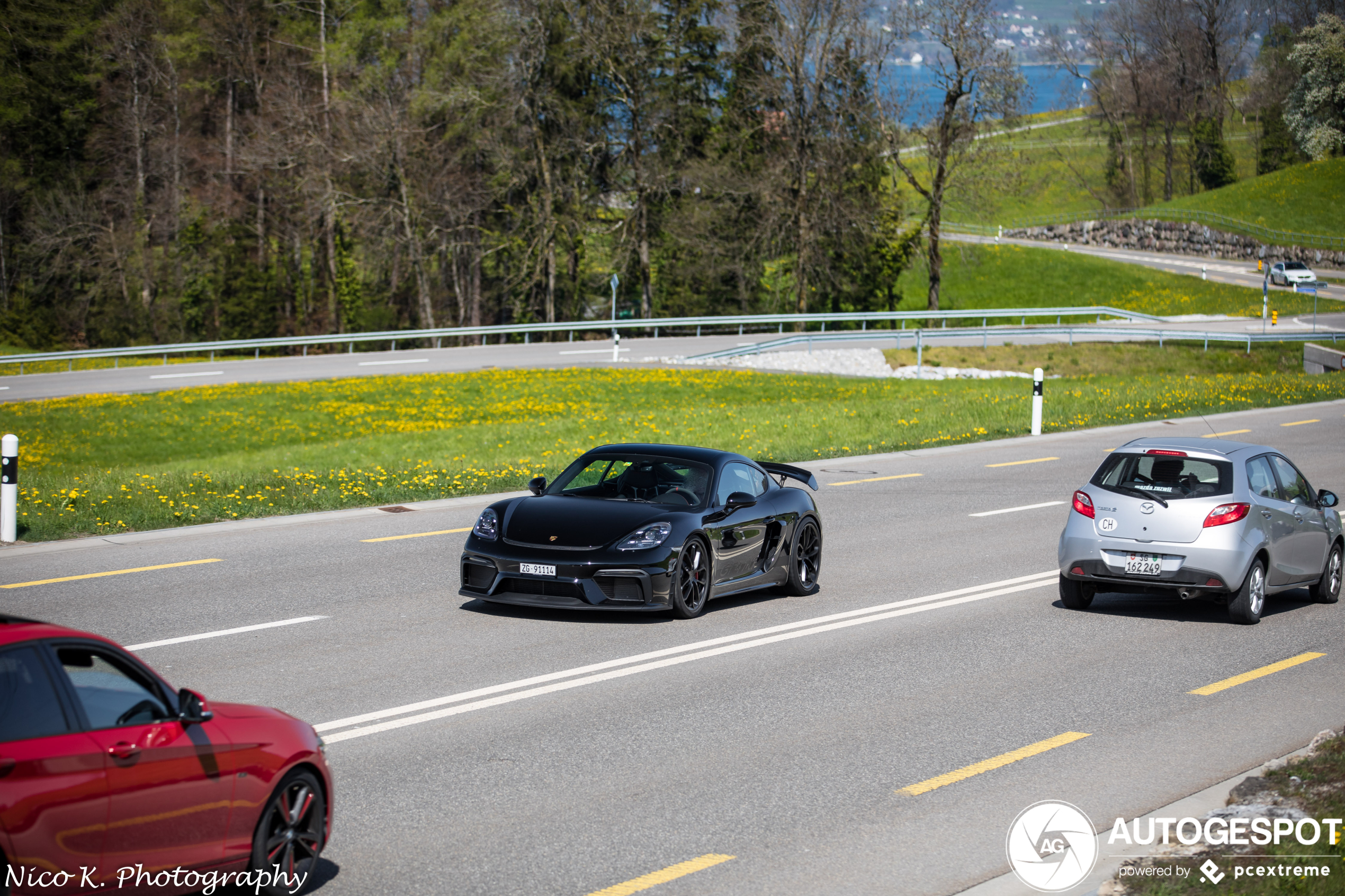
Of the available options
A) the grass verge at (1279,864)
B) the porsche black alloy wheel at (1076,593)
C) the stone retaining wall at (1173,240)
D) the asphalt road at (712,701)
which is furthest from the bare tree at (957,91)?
the grass verge at (1279,864)

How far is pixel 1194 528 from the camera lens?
11391 mm

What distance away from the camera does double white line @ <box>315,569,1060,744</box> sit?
7820 mm

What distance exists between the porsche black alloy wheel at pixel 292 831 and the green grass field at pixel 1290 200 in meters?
89.8

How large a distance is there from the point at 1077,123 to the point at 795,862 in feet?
441

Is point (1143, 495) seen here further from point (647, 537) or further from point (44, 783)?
point (44, 783)

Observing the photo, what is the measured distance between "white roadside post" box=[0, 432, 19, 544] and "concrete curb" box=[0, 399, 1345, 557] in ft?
0.85

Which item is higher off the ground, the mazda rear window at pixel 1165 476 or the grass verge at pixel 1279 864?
the mazda rear window at pixel 1165 476

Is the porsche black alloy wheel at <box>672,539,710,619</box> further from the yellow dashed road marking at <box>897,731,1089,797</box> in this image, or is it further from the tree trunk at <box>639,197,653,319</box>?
the tree trunk at <box>639,197,653,319</box>

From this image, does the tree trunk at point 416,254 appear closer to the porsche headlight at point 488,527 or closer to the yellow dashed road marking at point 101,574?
the yellow dashed road marking at point 101,574

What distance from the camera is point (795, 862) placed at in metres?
5.80

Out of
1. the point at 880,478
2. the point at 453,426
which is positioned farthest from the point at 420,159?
the point at 880,478

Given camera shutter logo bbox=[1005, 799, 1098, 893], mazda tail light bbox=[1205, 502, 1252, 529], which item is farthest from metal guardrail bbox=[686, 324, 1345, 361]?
camera shutter logo bbox=[1005, 799, 1098, 893]

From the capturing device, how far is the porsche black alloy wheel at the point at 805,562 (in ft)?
40.2

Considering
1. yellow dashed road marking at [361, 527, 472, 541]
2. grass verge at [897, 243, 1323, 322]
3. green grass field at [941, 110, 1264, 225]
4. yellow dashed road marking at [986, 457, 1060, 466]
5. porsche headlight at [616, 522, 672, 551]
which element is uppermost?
green grass field at [941, 110, 1264, 225]
